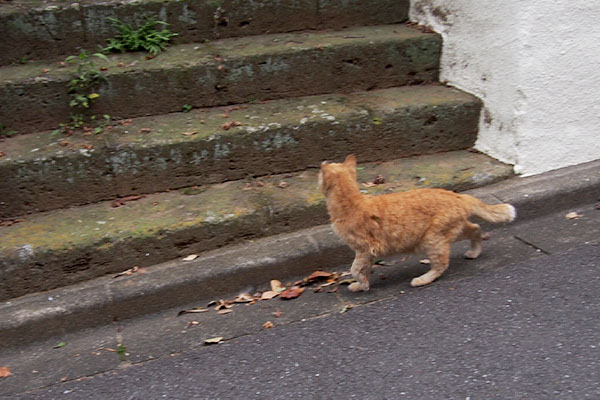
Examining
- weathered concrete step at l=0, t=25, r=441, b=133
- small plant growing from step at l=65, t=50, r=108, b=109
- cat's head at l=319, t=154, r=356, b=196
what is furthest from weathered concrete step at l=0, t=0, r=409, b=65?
cat's head at l=319, t=154, r=356, b=196

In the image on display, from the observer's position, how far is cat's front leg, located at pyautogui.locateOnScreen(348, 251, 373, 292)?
127 inches

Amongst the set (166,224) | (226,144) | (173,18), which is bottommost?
(166,224)

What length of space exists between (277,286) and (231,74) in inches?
72.9

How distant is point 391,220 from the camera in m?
3.21

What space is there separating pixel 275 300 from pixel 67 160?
1.68 metres

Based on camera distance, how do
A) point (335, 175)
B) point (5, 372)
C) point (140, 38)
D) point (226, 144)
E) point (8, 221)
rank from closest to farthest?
point (5, 372) → point (335, 175) → point (8, 221) → point (226, 144) → point (140, 38)

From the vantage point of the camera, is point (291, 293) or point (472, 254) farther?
point (472, 254)

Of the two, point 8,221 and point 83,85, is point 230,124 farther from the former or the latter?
point 8,221

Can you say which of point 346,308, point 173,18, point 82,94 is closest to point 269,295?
point 346,308

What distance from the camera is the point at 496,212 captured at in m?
3.33

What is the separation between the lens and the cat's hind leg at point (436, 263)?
3.23m

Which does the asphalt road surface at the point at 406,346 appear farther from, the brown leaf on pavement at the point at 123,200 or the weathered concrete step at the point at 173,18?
the weathered concrete step at the point at 173,18

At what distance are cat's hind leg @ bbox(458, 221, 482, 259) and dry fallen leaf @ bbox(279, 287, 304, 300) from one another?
101 cm

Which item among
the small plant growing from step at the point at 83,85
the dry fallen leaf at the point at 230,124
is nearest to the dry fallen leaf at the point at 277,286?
the dry fallen leaf at the point at 230,124
